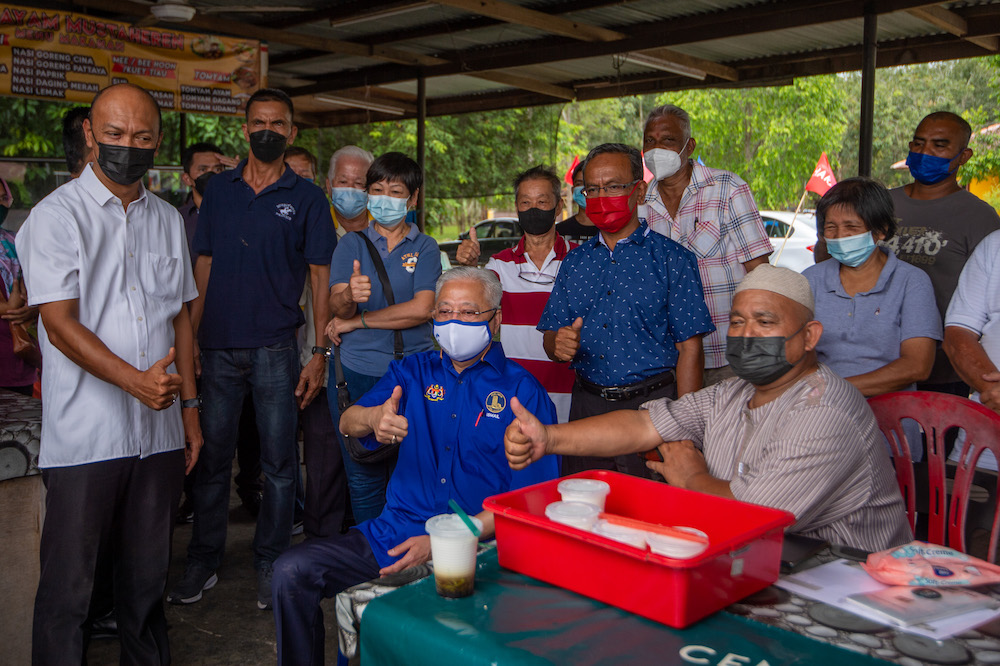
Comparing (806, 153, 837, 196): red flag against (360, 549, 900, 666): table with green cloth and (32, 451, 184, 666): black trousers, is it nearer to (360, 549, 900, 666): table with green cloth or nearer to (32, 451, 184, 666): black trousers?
(32, 451, 184, 666): black trousers

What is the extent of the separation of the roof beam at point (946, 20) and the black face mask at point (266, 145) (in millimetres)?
4725

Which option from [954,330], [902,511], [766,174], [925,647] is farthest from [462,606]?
[766,174]

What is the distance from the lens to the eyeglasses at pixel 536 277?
3.94 meters

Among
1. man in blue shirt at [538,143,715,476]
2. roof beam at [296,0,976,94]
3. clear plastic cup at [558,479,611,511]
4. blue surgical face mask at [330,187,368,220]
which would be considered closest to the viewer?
clear plastic cup at [558,479,611,511]

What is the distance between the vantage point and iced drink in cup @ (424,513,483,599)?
161 centimetres

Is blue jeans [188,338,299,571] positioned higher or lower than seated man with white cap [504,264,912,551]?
lower

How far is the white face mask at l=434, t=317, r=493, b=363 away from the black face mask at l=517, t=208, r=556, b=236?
1.29 m

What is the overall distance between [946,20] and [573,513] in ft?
21.0

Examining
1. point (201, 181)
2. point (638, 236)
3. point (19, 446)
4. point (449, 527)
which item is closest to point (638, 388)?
point (638, 236)

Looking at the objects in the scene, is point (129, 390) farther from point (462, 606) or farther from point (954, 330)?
point (954, 330)

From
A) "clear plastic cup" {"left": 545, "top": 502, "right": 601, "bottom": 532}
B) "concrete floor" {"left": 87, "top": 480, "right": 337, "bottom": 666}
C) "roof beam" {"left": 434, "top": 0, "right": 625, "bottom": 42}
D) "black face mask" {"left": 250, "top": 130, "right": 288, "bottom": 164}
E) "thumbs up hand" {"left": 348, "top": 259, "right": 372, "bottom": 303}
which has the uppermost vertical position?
"roof beam" {"left": 434, "top": 0, "right": 625, "bottom": 42}

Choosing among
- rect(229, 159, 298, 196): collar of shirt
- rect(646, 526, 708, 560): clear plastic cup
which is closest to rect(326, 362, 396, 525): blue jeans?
rect(229, 159, 298, 196): collar of shirt

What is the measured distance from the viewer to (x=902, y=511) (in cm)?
223

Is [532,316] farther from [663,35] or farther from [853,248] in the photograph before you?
[663,35]
